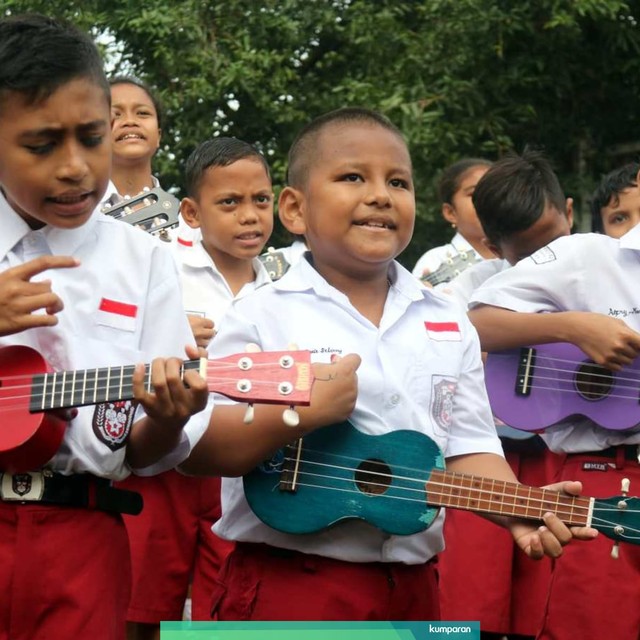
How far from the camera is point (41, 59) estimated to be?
3.76 metres

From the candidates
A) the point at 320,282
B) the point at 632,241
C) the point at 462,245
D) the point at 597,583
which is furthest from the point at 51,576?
the point at 462,245

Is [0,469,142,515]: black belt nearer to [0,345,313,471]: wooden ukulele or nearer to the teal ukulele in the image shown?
[0,345,313,471]: wooden ukulele

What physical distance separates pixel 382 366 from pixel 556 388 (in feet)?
4.53

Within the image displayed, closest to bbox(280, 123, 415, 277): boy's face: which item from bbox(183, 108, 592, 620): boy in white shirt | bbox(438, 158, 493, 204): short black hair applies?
bbox(183, 108, 592, 620): boy in white shirt

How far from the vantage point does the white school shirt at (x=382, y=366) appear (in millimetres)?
4121

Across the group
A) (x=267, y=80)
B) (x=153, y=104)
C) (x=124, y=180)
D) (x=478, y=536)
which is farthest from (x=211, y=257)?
(x=267, y=80)

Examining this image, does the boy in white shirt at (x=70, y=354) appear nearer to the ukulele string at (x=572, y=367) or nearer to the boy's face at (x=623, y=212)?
the ukulele string at (x=572, y=367)

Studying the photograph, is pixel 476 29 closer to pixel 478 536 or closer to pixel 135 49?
pixel 135 49

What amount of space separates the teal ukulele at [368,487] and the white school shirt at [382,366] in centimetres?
11

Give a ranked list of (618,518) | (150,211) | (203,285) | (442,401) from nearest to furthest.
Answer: (442,401), (618,518), (150,211), (203,285)

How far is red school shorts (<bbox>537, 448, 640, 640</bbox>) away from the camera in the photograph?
5.00 m

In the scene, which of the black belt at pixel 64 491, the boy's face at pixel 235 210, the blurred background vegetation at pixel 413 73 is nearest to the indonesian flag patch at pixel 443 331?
the black belt at pixel 64 491

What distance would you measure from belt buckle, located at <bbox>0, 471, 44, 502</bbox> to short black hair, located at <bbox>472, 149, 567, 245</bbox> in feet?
11.0

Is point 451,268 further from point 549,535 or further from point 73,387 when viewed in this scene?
point 73,387
